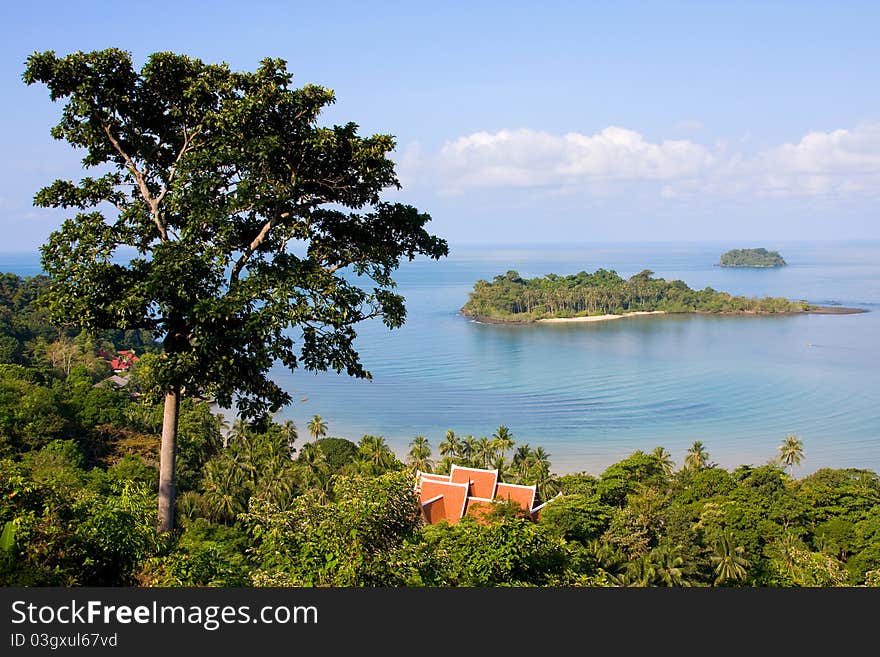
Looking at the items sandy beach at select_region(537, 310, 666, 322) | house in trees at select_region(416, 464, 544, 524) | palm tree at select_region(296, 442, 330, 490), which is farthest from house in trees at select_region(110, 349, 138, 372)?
sandy beach at select_region(537, 310, 666, 322)

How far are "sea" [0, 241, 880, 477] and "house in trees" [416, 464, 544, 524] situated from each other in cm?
1006

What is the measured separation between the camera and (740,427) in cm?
3538

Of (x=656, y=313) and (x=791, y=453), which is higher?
(x=656, y=313)

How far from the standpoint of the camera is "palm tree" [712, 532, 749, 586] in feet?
46.1

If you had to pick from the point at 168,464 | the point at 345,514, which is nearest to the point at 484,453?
the point at 168,464

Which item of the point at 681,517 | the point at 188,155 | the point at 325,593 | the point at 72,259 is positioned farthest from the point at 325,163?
the point at 681,517

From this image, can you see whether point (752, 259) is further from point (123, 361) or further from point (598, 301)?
point (123, 361)

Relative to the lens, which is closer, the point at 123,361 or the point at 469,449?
the point at 469,449

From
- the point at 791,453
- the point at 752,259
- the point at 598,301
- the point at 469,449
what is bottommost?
the point at 791,453

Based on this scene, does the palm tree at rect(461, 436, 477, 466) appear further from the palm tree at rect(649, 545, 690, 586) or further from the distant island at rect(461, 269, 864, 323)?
the distant island at rect(461, 269, 864, 323)

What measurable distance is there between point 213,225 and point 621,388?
39.9 metres

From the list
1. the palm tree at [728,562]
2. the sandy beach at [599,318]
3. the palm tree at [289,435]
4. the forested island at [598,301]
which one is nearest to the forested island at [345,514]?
the palm tree at [728,562]

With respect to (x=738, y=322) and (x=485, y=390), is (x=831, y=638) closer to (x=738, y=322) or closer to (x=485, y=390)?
(x=485, y=390)

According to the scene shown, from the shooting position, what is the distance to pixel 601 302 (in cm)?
8106
